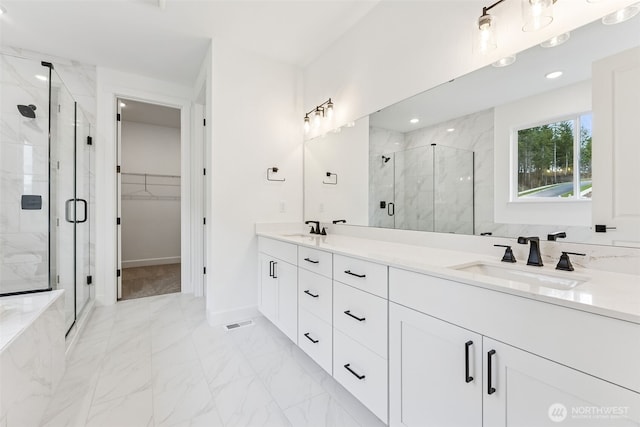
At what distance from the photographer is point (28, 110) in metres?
2.27

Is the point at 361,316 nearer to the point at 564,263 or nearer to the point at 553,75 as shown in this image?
the point at 564,263

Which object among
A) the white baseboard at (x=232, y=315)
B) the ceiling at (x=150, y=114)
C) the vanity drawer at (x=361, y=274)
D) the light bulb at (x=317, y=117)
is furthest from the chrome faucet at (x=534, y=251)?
the ceiling at (x=150, y=114)

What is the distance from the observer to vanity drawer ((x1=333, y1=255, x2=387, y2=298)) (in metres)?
1.29

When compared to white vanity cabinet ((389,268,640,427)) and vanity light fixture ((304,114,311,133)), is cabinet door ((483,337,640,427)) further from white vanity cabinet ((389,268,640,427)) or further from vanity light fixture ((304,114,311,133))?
vanity light fixture ((304,114,311,133))

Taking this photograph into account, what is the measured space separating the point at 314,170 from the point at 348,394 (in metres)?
2.03

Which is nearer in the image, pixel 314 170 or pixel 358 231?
pixel 358 231

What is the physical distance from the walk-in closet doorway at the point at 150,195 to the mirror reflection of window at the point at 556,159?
4.78m

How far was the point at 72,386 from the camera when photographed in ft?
5.44

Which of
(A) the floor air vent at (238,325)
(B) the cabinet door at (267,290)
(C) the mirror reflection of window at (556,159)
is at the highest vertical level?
(C) the mirror reflection of window at (556,159)

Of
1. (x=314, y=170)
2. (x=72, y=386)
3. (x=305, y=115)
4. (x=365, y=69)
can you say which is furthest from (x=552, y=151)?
(x=72, y=386)

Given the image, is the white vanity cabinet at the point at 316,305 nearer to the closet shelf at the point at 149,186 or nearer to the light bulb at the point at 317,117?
the light bulb at the point at 317,117

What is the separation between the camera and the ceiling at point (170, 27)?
2.11 m

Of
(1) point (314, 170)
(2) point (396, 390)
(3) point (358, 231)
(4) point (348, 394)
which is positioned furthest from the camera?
(1) point (314, 170)

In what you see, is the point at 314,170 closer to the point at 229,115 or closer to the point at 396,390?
the point at 229,115
